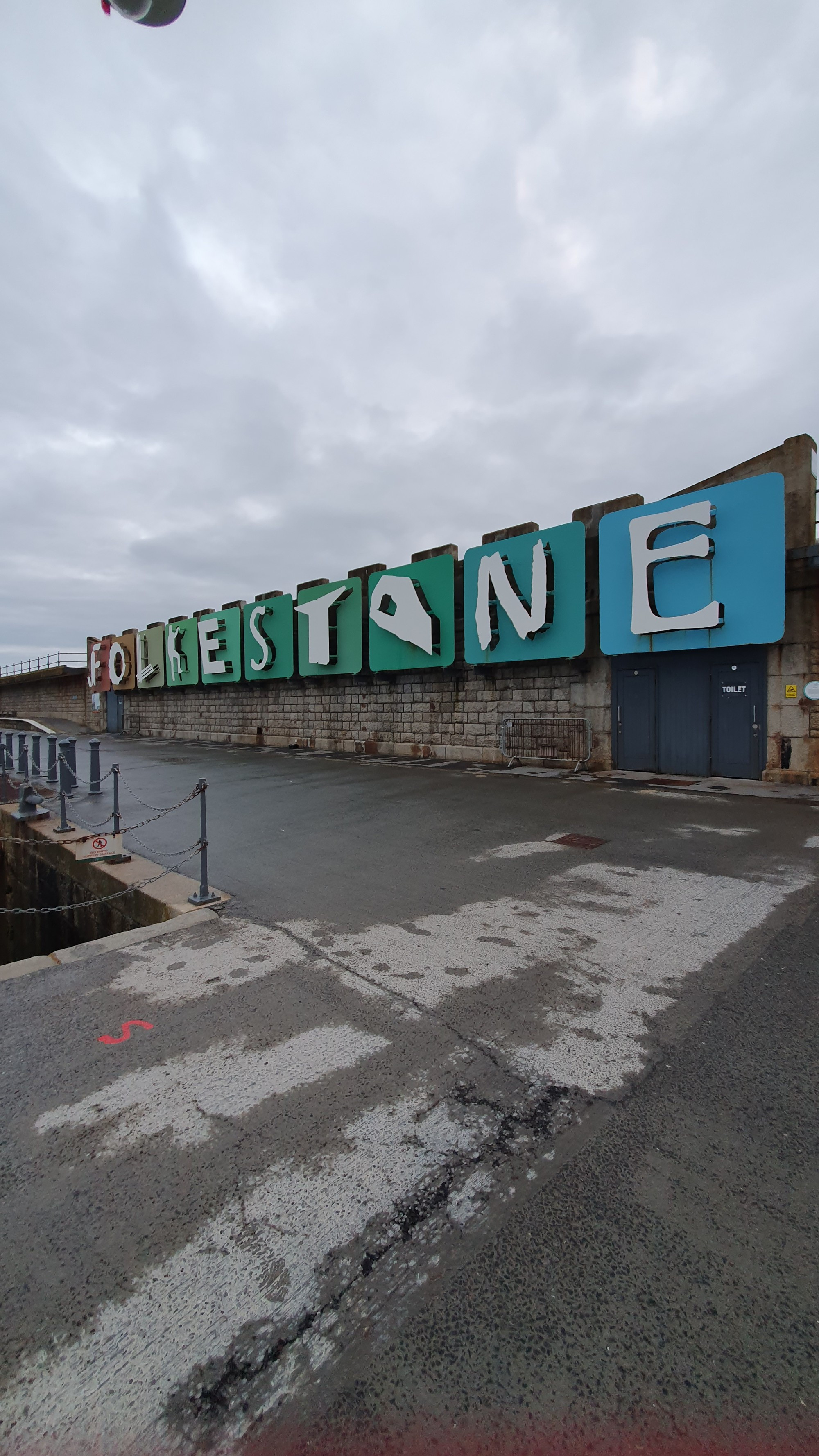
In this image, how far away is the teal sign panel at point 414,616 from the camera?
1622 cm

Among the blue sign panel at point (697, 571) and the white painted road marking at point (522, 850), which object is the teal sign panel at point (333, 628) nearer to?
the blue sign panel at point (697, 571)

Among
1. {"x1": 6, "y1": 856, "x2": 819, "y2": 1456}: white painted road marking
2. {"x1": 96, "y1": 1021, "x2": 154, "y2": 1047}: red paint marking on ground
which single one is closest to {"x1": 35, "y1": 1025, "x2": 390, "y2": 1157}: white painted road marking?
{"x1": 6, "y1": 856, "x2": 819, "y2": 1456}: white painted road marking

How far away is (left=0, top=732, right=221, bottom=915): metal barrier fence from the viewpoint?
5.50 metres

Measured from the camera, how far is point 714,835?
729cm

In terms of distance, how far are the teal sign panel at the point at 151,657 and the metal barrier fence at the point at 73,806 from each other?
13421 mm

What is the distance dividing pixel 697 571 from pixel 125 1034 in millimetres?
11737

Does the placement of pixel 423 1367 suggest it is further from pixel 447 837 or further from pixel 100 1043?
pixel 447 837

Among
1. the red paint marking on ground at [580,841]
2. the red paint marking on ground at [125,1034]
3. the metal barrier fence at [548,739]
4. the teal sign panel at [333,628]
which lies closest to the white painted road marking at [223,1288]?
the red paint marking on ground at [125,1034]

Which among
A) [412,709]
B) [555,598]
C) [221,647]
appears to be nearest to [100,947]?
[555,598]

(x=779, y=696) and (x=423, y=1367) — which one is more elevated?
(x=779, y=696)

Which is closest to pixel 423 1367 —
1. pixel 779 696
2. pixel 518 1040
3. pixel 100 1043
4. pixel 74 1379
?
pixel 74 1379

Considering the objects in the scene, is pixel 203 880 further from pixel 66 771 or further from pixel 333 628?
pixel 333 628

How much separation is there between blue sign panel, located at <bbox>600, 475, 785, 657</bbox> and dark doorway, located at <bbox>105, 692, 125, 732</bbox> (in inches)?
1201

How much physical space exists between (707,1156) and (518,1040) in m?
0.97
